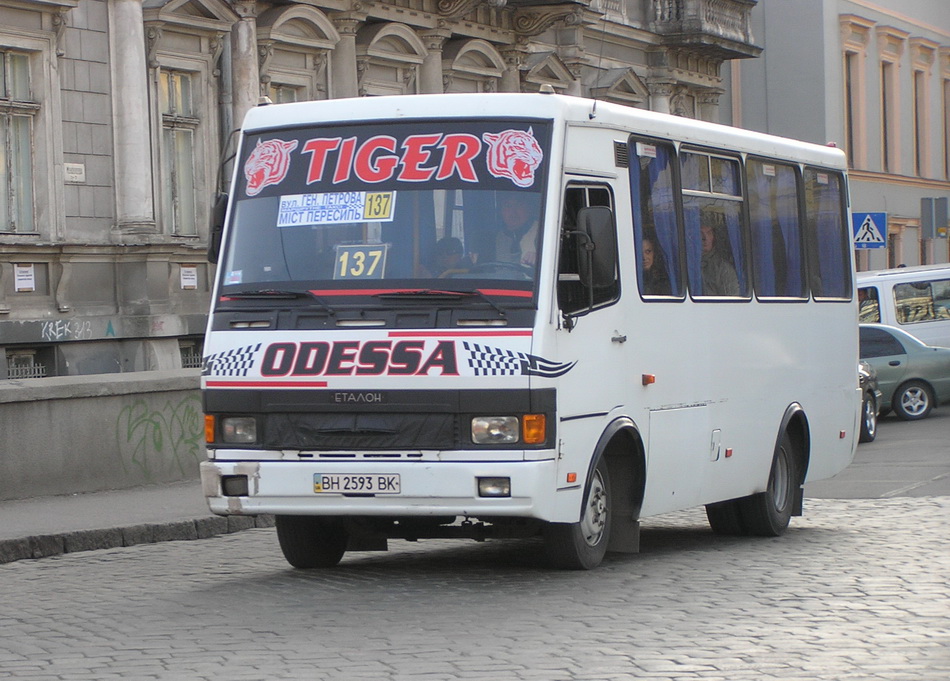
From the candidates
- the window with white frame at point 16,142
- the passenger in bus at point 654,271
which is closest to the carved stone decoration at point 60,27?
the window with white frame at point 16,142

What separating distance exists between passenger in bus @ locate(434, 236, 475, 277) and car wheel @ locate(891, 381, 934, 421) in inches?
710

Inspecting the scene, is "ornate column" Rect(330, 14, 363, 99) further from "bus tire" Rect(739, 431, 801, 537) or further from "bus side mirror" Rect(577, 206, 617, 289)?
"bus side mirror" Rect(577, 206, 617, 289)

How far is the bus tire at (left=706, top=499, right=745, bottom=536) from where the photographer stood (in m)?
13.3

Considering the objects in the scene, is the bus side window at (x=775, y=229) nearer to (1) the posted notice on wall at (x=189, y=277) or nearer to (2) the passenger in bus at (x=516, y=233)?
(2) the passenger in bus at (x=516, y=233)

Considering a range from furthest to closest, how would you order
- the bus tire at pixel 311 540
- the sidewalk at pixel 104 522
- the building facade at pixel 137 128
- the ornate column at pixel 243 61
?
the ornate column at pixel 243 61 → the building facade at pixel 137 128 → the sidewalk at pixel 104 522 → the bus tire at pixel 311 540

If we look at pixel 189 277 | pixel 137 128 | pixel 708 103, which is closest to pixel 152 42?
pixel 137 128

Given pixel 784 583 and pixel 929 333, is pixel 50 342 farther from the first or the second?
pixel 929 333

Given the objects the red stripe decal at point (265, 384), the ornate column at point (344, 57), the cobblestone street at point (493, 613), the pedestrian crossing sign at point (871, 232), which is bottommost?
the cobblestone street at point (493, 613)

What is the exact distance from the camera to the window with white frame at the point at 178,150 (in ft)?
79.7

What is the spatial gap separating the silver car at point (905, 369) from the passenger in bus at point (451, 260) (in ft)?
57.7

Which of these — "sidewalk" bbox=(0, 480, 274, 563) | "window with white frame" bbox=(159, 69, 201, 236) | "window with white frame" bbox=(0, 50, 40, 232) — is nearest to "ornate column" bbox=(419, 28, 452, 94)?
"window with white frame" bbox=(159, 69, 201, 236)

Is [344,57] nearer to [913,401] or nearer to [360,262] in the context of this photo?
[913,401]

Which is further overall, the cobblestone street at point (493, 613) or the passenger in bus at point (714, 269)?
the passenger in bus at point (714, 269)

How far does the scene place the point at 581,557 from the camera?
10633mm
